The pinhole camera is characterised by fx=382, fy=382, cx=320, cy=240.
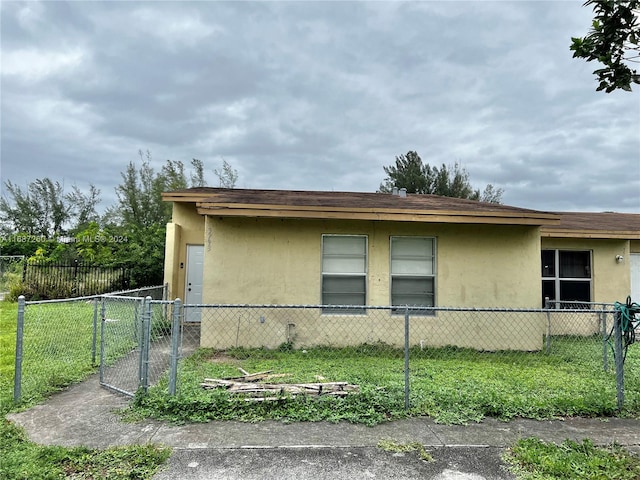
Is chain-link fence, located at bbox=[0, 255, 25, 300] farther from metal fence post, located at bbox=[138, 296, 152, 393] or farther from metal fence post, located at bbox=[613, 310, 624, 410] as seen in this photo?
metal fence post, located at bbox=[613, 310, 624, 410]

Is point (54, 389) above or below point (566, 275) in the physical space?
below

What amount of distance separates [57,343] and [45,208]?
28591 millimetres

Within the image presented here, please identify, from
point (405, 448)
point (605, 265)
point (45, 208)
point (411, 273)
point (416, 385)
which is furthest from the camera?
point (45, 208)

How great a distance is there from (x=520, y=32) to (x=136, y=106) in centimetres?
1638

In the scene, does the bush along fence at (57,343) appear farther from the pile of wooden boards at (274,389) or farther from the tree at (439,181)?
the tree at (439,181)

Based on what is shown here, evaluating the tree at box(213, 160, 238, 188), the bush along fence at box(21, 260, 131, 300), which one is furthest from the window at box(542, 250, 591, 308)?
the tree at box(213, 160, 238, 188)

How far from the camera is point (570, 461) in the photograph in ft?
10.3

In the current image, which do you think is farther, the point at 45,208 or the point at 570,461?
the point at 45,208

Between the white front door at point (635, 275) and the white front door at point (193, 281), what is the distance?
1166cm

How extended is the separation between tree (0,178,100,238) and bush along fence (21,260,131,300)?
17.6 meters

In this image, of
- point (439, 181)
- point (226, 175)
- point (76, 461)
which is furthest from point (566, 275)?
point (439, 181)

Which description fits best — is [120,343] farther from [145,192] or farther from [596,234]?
[145,192]

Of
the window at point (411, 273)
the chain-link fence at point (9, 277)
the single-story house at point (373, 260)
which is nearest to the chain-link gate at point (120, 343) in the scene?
the single-story house at point (373, 260)

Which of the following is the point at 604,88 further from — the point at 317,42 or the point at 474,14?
the point at 317,42
